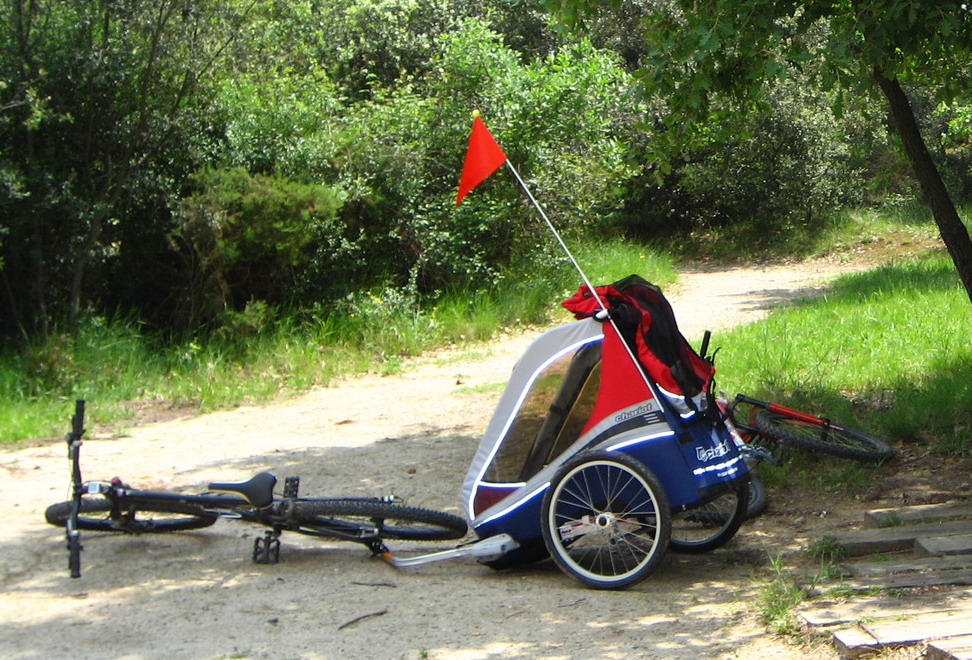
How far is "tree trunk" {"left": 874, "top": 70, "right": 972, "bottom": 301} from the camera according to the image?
7410mm

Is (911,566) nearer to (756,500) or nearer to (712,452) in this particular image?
(712,452)

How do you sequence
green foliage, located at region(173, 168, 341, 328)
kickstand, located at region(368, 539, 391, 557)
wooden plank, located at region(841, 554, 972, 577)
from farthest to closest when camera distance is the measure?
green foliage, located at region(173, 168, 341, 328)
kickstand, located at region(368, 539, 391, 557)
wooden plank, located at region(841, 554, 972, 577)

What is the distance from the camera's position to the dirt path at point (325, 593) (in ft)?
15.6

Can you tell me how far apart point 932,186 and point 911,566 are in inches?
120

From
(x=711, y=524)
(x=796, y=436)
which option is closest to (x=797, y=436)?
(x=796, y=436)

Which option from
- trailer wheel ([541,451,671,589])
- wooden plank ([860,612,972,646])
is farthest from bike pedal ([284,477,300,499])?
wooden plank ([860,612,972,646])

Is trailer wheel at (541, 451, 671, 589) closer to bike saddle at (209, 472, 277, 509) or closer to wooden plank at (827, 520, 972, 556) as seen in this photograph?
wooden plank at (827, 520, 972, 556)

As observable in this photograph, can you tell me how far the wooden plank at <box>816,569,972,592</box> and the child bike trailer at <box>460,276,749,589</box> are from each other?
2.34 ft

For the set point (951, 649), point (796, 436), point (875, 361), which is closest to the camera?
point (951, 649)

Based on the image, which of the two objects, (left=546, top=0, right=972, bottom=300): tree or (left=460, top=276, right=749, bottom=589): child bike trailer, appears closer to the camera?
(left=460, top=276, right=749, bottom=589): child bike trailer

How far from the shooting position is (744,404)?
308 inches

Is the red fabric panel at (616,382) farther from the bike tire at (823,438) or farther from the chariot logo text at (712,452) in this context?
A: the bike tire at (823,438)

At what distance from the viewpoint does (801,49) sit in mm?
6707

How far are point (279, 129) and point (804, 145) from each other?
36.2ft
